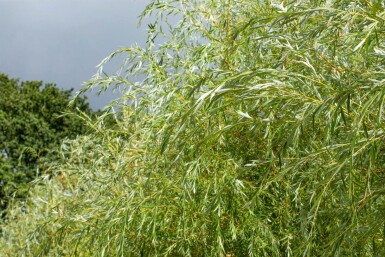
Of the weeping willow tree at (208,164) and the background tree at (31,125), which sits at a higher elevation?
the weeping willow tree at (208,164)

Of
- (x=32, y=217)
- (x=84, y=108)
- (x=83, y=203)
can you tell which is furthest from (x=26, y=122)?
(x=83, y=203)

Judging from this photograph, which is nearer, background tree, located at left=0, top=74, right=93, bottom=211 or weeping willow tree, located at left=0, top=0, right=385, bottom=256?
weeping willow tree, located at left=0, top=0, right=385, bottom=256

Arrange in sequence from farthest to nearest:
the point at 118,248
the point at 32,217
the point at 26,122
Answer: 1. the point at 26,122
2. the point at 32,217
3. the point at 118,248

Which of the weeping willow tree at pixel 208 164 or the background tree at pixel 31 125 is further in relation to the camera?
the background tree at pixel 31 125

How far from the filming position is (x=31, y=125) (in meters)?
21.7

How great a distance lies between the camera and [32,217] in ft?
35.4

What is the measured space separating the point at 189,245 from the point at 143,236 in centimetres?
44

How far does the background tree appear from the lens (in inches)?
819

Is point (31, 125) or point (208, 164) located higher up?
point (208, 164)

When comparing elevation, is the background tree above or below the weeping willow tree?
below

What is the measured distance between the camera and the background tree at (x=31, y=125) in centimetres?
2081

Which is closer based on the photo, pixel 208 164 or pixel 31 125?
pixel 208 164

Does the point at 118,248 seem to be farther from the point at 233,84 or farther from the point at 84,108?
the point at 84,108

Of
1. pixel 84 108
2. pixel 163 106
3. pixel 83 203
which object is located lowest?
pixel 84 108
